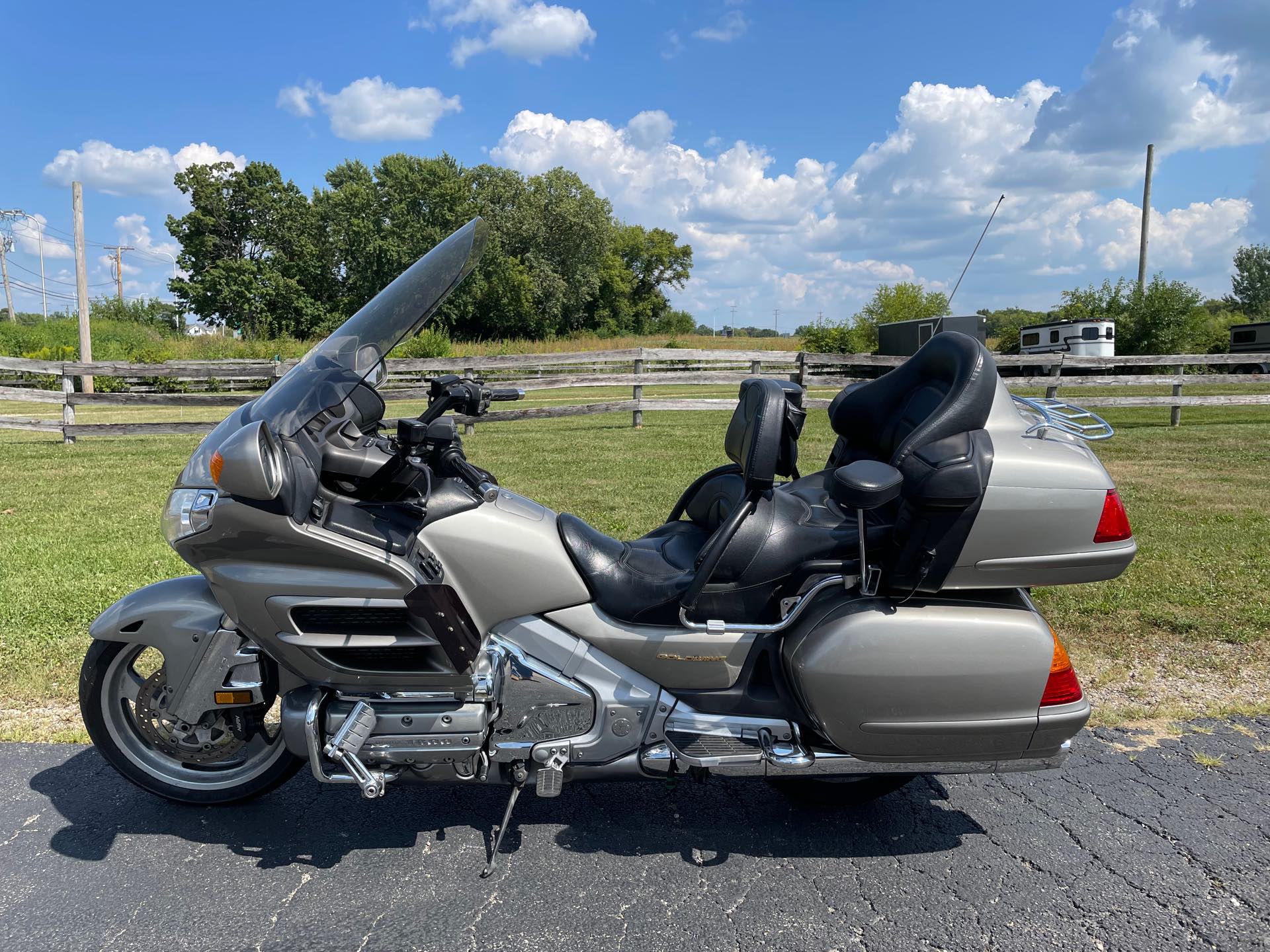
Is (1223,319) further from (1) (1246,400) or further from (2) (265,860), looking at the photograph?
(2) (265,860)

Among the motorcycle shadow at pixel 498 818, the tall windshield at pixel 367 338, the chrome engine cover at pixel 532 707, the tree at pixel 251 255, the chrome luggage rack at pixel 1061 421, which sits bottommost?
the motorcycle shadow at pixel 498 818

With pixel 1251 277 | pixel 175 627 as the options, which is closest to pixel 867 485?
pixel 175 627

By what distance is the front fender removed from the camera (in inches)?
102

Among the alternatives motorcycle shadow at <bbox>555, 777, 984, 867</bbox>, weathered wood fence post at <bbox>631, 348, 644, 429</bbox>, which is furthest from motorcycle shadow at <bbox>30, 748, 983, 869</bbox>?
weathered wood fence post at <bbox>631, 348, 644, 429</bbox>

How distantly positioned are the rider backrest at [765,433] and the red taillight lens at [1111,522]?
2.93 feet

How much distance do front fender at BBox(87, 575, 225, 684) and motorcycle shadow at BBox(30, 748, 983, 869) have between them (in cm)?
58

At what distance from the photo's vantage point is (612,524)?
6.80 meters

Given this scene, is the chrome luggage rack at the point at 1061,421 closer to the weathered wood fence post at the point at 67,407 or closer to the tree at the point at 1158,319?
the weathered wood fence post at the point at 67,407

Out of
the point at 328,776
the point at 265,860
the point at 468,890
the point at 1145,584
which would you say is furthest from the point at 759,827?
the point at 1145,584

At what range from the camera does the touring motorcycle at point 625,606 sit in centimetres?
234

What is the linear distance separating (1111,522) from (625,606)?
1437 millimetres

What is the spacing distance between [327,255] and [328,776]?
5491 centimetres

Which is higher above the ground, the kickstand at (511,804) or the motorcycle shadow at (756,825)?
the kickstand at (511,804)

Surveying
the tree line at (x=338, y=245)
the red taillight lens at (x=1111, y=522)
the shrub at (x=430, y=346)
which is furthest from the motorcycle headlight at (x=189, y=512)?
the tree line at (x=338, y=245)
